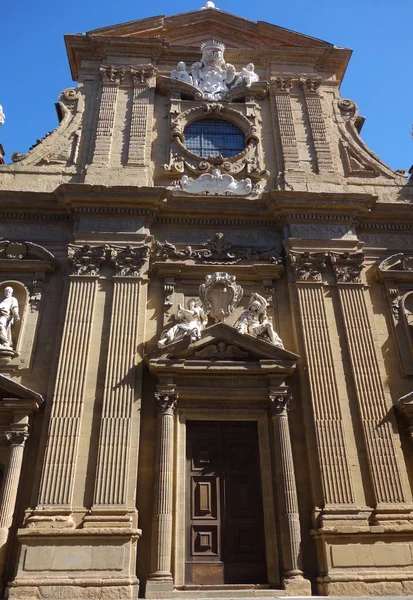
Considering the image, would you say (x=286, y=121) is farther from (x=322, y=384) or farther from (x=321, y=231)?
(x=322, y=384)

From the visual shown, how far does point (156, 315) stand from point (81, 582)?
18.9 feet

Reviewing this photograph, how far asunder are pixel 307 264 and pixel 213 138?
553cm

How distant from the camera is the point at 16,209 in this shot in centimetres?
1361

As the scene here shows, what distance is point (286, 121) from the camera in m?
15.9

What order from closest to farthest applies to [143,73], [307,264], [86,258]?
[86,258] → [307,264] → [143,73]

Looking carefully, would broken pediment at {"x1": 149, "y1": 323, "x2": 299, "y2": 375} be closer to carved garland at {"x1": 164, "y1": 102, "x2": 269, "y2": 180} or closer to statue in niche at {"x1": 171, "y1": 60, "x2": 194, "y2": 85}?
carved garland at {"x1": 164, "y1": 102, "x2": 269, "y2": 180}

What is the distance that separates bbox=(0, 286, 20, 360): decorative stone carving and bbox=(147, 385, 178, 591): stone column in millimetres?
3504

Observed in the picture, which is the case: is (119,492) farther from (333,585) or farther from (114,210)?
(114,210)

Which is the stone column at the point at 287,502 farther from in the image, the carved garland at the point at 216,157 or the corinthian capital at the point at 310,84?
the corinthian capital at the point at 310,84

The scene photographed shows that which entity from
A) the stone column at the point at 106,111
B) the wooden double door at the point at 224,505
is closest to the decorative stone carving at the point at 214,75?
the stone column at the point at 106,111

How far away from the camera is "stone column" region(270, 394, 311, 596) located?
948 centimetres

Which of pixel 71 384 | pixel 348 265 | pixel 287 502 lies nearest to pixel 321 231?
pixel 348 265

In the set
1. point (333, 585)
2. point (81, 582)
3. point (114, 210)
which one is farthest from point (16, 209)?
point (333, 585)

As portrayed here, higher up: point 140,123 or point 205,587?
point 140,123
